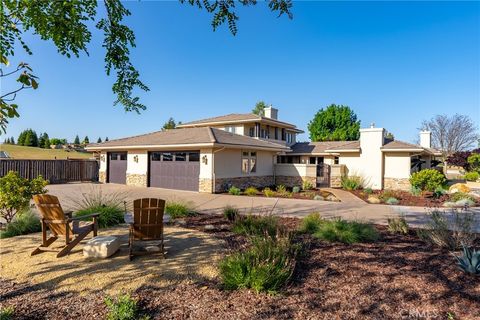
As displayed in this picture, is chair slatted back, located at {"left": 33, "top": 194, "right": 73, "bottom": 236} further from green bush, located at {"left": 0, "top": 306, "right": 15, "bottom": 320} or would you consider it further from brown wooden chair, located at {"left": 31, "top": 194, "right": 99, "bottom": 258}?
green bush, located at {"left": 0, "top": 306, "right": 15, "bottom": 320}

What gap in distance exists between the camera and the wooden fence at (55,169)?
18.8 metres

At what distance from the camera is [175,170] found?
18000 mm

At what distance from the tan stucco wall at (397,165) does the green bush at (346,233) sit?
49.8ft

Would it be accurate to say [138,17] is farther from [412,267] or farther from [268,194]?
[268,194]

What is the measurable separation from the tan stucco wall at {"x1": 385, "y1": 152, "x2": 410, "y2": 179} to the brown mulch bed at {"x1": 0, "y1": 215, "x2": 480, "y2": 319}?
16.5m

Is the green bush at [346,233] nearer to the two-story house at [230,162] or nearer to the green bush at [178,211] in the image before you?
the green bush at [178,211]

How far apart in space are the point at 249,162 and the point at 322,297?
16.0 metres

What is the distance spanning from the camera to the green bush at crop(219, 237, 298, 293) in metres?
3.75

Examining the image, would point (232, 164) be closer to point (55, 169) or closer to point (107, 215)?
point (107, 215)

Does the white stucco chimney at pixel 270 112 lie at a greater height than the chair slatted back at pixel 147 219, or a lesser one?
greater

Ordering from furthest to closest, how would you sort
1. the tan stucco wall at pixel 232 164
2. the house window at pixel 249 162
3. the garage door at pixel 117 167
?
the garage door at pixel 117 167 → the house window at pixel 249 162 → the tan stucco wall at pixel 232 164

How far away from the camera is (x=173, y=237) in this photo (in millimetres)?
6398

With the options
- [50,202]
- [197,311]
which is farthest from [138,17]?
[197,311]

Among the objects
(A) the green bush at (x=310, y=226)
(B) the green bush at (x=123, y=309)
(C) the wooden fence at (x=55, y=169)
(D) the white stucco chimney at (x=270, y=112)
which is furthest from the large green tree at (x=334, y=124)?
(B) the green bush at (x=123, y=309)
